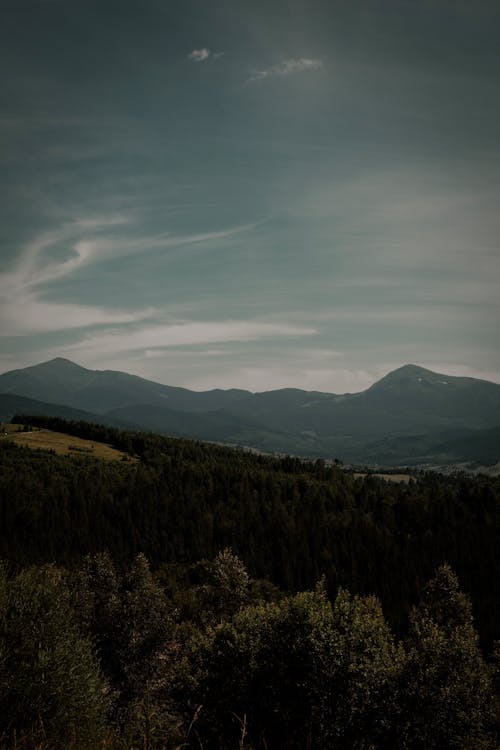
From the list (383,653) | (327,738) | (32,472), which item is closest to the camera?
(327,738)

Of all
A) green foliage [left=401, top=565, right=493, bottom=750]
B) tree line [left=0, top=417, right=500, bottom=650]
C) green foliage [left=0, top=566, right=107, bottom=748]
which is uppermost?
green foliage [left=0, top=566, right=107, bottom=748]

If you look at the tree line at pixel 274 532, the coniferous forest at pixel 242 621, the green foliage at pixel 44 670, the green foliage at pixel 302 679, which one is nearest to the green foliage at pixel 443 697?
the coniferous forest at pixel 242 621

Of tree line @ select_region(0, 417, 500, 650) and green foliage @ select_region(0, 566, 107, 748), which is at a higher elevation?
green foliage @ select_region(0, 566, 107, 748)

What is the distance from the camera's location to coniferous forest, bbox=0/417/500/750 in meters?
20.2

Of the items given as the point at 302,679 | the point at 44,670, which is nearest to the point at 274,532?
the point at 302,679

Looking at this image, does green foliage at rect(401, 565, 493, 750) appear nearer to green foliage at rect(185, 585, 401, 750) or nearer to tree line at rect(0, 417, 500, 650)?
green foliage at rect(185, 585, 401, 750)

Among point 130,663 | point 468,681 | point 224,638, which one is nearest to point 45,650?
point 224,638

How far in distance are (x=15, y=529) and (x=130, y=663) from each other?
4755 inches

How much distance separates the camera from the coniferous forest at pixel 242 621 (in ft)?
66.3

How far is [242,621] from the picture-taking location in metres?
43.6

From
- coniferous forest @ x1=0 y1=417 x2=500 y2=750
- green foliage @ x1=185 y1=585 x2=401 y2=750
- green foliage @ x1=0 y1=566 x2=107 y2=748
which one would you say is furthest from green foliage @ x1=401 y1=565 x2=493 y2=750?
green foliage @ x1=0 y1=566 x2=107 y2=748

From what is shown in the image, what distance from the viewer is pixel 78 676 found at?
20156mm

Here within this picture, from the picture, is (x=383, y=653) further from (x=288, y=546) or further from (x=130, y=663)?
(x=288, y=546)

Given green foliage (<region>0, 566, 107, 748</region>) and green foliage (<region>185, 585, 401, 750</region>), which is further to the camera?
green foliage (<region>185, 585, 401, 750</region>)
